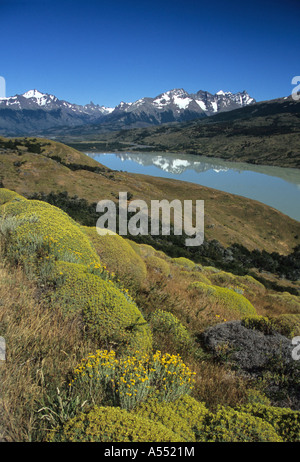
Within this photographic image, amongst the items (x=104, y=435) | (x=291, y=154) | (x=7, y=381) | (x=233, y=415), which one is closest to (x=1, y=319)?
(x=7, y=381)

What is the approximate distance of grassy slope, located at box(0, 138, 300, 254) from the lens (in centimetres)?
4438

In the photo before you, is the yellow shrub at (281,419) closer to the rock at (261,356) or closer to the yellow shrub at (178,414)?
the yellow shrub at (178,414)

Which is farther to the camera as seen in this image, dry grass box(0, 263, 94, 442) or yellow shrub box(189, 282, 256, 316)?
yellow shrub box(189, 282, 256, 316)

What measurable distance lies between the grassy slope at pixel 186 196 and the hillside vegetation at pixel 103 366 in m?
38.5

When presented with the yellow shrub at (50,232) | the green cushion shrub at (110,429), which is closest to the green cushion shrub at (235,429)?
the green cushion shrub at (110,429)

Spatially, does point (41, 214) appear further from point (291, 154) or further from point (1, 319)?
point (291, 154)

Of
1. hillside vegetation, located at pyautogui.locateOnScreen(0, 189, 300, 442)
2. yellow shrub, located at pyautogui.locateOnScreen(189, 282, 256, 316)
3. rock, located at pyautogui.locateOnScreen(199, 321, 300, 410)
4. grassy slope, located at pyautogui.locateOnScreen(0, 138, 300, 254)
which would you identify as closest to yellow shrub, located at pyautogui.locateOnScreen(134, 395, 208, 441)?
hillside vegetation, located at pyautogui.locateOnScreen(0, 189, 300, 442)

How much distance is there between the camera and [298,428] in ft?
7.11

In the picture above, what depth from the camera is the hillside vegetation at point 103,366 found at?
79.3 inches

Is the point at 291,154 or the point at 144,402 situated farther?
the point at 291,154

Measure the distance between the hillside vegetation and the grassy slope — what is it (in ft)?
126

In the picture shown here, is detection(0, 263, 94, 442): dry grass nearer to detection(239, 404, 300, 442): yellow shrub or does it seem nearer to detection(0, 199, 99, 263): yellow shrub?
detection(0, 199, 99, 263): yellow shrub
